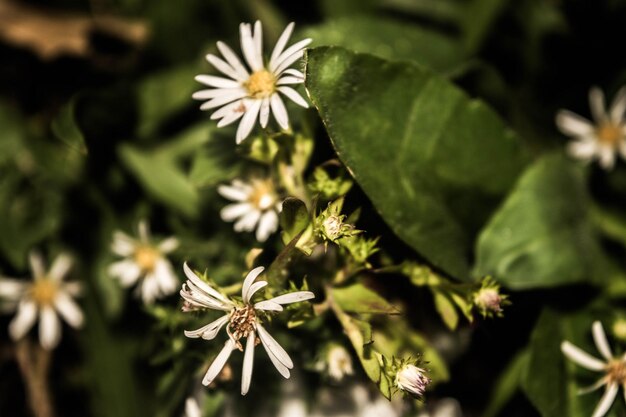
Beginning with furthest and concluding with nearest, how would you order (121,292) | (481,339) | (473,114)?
(121,292)
(481,339)
(473,114)

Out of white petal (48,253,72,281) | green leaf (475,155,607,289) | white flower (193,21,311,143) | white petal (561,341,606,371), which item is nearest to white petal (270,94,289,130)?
white flower (193,21,311,143)

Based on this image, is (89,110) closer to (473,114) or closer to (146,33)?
(146,33)

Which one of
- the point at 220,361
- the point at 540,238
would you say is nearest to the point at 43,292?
the point at 220,361

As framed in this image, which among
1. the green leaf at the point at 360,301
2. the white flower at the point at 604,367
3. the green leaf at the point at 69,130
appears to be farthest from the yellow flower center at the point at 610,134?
the green leaf at the point at 69,130

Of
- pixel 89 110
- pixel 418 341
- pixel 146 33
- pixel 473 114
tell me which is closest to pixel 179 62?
pixel 146 33

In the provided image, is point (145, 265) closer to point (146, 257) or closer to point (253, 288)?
point (146, 257)

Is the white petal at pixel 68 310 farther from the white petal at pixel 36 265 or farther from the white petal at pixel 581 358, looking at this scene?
the white petal at pixel 581 358
